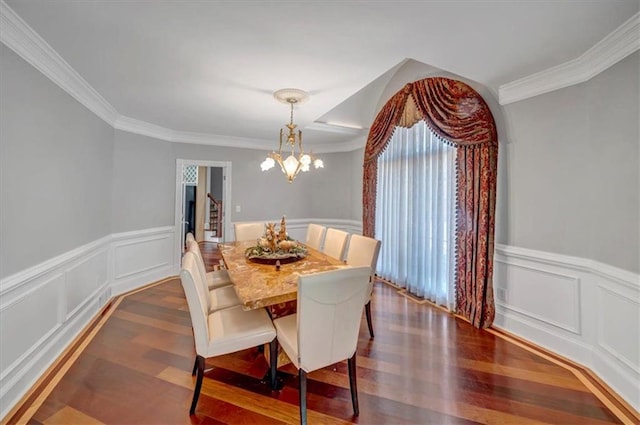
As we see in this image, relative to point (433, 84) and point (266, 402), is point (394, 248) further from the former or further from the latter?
point (266, 402)

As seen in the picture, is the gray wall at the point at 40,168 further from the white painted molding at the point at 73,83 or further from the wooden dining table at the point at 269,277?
the wooden dining table at the point at 269,277

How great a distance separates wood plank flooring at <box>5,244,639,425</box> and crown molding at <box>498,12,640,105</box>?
2.34 metres

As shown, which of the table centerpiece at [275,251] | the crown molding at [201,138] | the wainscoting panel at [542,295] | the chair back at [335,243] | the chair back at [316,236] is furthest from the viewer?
the crown molding at [201,138]

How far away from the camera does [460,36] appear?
6.26 feet

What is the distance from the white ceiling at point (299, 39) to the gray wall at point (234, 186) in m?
1.31

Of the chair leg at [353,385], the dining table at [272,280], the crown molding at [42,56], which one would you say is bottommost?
the chair leg at [353,385]

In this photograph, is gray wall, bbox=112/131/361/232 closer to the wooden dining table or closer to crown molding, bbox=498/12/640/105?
the wooden dining table

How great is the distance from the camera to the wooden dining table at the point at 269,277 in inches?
68.7

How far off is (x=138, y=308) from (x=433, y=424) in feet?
11.0

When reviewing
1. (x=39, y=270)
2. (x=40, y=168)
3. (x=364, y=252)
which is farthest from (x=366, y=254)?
(x=40, y=168)

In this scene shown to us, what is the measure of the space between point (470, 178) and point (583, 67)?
1.18 metres

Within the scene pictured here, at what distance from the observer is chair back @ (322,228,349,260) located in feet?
10.2

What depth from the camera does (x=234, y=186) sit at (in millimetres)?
5207

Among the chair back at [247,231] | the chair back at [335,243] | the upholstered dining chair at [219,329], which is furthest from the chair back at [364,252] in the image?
the chair back at [247,231]
